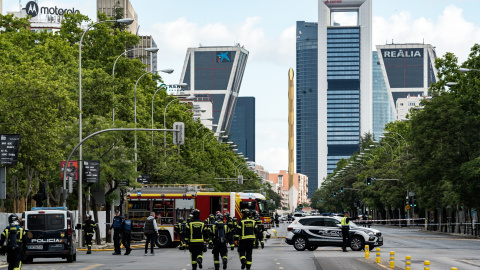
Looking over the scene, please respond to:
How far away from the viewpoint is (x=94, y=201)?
5081 cm

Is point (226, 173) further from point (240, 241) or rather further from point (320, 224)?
point (240, 241)

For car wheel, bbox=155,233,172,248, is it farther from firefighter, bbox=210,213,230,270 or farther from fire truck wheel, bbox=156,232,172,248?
firefighter, bbox=210,213,230,270

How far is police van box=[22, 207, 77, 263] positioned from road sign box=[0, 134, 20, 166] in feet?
7.55

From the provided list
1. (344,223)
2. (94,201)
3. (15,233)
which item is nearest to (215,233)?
(15,233)

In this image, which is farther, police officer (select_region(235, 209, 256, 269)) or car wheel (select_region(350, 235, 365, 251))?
car wheel (select_region(350, 235, 365, 251))

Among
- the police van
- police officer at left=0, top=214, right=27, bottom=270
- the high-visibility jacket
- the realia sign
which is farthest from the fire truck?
the realia sign

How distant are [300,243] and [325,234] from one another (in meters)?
1.19

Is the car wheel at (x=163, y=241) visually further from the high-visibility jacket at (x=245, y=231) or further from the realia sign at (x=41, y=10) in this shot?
the realia sign at (x=41, y=10)

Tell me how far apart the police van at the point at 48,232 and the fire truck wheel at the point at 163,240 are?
14.6 metres

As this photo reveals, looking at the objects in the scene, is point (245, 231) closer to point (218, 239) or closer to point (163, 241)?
point (218, 239)

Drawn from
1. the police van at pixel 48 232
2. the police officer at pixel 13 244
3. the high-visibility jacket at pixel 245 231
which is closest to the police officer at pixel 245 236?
the high-visibility jacket at pixel 245 231

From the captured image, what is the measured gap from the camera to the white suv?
3981 centimetres

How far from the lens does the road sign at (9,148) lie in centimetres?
3288

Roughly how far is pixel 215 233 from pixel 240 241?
2.63 feet
